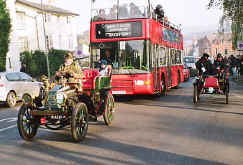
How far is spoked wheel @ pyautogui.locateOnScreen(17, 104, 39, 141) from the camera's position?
7328 mm

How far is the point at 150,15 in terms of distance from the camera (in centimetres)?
1454

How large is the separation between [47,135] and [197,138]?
10.7ft

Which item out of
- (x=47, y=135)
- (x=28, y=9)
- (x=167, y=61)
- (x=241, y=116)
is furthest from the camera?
(x=28, y=9)


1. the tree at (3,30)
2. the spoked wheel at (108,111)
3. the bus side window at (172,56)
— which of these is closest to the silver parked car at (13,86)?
the spoked wheel at (108,111)

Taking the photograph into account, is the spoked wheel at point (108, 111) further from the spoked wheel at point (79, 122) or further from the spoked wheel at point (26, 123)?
the spoked wheel at point (26, 123)

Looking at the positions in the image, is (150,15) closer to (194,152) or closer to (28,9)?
(194,152)

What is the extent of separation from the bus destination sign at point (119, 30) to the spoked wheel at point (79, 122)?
7.26 m

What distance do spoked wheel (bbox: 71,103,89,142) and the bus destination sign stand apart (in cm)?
726

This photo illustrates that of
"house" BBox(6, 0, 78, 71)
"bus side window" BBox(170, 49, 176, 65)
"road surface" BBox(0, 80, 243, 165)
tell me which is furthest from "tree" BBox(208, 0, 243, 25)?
"house" BBox(6, 0, 78, 71)

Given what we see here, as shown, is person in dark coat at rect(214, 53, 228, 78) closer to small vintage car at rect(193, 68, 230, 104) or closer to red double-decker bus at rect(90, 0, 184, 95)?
small vintage car at rect(193, 68, 230, 104)

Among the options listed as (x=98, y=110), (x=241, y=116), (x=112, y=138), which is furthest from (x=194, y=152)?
(x=241, y=116)

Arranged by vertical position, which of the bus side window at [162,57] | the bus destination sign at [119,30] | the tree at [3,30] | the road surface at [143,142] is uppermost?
the tree at [3,30]

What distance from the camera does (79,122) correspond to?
7465mm

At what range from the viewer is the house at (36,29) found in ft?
114
